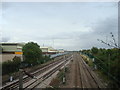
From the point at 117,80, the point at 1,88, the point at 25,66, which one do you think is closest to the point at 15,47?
the point at 25,66

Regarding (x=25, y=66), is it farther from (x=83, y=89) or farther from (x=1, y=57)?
(x=83, y=89)

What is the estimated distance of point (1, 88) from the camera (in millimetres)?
16031

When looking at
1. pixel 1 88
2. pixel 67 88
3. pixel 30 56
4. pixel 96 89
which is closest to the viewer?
pixel 96 89

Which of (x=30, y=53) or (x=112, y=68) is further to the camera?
(x=30, y=53)

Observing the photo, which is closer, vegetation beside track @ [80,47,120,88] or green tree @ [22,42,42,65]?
vegetation beside track @ [80,47,120,88]

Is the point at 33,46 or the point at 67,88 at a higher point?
the point at 33,46

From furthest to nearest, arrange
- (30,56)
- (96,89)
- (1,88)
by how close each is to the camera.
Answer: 1. (30,56)
2. (1,88)
3. (96,89)

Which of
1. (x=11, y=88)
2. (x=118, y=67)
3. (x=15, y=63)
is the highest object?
(x=118, y=67)

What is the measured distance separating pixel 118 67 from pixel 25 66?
92.3 ft

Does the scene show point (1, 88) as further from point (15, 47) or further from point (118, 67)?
point (15, 47)

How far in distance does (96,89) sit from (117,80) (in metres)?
8.27

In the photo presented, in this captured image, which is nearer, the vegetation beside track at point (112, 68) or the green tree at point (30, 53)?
the vegetation beside track at point (112, 68)

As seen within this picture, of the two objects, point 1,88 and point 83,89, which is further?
point 1,88

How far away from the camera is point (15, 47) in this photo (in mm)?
46844
